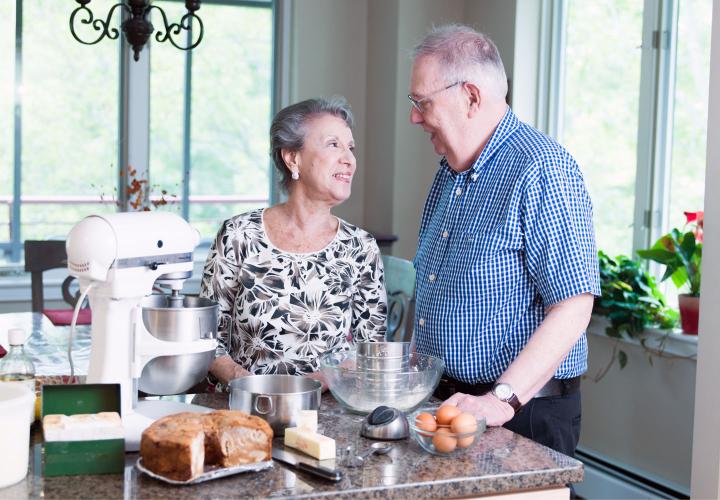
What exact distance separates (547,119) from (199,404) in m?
3.15

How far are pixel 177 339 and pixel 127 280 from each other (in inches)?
5.8

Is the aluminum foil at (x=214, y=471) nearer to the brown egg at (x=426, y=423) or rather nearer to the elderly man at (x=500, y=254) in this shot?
the brown egg at (x=426, y=423)

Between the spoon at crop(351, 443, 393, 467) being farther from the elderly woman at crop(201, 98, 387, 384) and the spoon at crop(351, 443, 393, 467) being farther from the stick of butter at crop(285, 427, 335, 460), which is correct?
the elderly woman at crop(201, 98, 387, 384)

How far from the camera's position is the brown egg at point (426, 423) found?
155 centimetres

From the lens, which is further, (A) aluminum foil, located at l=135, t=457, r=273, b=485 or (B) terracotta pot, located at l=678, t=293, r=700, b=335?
(B) terracotta pot, located at l=678, t=293, r=700, b=335

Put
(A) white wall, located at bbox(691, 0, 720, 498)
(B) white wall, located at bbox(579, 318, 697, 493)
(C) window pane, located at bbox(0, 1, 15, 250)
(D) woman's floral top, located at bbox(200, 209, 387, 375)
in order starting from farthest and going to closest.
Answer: (C) window pane, located at bbox(0, 1, 15, 250), (B) white wall, located at bbox(579, 318, 697, 493), (A) white wall, located at bbox(691, 0, 720, 498), (D) woman's floral top, located at bbox(200, 209, 387, 375)

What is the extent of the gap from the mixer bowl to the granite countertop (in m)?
0.17

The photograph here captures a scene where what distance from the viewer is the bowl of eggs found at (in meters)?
1.53

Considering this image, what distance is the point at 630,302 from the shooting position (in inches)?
151

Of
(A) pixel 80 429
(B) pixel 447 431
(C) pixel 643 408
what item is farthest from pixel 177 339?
(C) pixel 643 408

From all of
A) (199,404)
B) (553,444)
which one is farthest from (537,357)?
(199,404)

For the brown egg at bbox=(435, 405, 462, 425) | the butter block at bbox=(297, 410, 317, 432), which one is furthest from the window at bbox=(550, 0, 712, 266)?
the butter block at bbox=(297, 410, 317, 432)

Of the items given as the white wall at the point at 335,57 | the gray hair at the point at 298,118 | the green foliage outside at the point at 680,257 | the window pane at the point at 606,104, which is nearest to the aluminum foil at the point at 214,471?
the gray hair at the point at 298,118

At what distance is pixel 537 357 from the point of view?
5.96 feet
